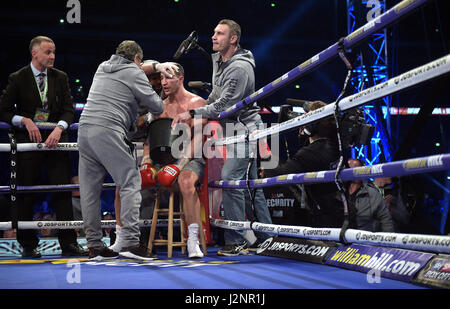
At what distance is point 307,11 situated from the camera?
1046 cm

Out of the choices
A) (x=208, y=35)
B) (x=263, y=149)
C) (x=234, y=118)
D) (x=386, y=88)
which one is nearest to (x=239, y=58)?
(x=234, y=118)

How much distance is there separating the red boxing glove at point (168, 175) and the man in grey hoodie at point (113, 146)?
0.72ft

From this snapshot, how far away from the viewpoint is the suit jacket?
317 cm

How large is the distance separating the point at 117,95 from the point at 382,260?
174 centimetres

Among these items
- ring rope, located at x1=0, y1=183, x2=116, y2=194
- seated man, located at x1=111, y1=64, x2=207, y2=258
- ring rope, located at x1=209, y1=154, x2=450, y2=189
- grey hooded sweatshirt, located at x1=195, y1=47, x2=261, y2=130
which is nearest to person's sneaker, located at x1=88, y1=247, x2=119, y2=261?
seated man, located at x1=111, y1=64, x2=207, y2=258

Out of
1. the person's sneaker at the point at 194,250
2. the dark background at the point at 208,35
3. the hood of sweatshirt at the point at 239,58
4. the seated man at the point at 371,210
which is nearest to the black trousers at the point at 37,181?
the person's sneaker at the point at 194,250

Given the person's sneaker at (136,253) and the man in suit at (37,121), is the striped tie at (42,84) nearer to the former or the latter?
the man in suit at (37,121)

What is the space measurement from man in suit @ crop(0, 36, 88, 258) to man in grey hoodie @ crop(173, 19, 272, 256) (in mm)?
843

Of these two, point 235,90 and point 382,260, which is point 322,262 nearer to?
point 382,260

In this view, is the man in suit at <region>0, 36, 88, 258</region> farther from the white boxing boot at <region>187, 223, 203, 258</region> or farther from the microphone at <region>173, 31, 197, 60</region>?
the microphone at <region>173, 31, 197, 60</region>

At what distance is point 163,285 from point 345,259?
840 mm

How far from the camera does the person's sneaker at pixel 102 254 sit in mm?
2711

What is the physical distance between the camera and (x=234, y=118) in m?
3.25
